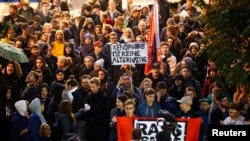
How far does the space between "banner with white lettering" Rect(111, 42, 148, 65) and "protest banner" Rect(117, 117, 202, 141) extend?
2147mm

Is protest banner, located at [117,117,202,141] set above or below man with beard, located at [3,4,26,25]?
below

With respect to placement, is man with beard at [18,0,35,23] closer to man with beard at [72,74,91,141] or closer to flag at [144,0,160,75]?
flag at [144,0,160,75]

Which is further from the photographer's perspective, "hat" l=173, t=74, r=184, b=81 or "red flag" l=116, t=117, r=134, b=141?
"hat" l=173, t=74, r=184, b=81

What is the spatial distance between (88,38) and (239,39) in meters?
6.50

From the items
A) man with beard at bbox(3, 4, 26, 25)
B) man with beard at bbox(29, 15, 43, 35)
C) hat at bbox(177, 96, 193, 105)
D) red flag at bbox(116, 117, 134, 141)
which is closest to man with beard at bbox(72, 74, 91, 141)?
red flag at bbox(116, 117, 134, 141)

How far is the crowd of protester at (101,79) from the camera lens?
91.0 feet

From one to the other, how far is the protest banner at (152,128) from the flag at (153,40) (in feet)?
10.1

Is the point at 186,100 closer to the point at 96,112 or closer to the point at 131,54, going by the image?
the point at 96,112

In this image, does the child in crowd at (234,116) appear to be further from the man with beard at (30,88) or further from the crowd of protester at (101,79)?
the man with beard at (30,88)

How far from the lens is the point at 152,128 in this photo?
27188 mm

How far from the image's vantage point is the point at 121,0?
39.2 meters

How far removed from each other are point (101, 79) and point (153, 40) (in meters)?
1.90

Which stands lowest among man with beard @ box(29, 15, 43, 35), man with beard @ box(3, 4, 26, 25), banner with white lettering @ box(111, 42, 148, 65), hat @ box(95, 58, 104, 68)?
hat @ box(95, 58, 104, 68)

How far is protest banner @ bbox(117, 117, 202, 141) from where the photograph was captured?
27156mm
